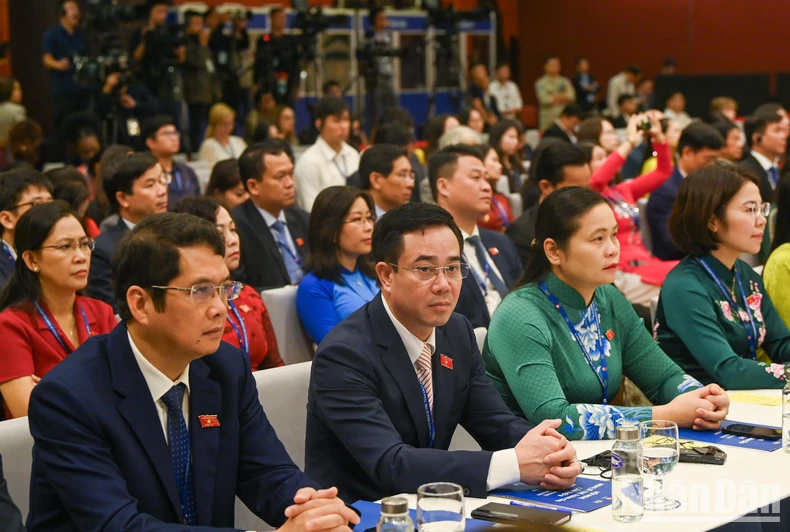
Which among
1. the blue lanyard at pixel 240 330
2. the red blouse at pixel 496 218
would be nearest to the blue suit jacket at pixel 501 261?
the blue lanyard at pixel 240 330

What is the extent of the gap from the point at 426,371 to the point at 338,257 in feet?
4.81

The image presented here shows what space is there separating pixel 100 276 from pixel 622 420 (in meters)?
2.31

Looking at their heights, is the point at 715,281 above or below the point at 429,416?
above

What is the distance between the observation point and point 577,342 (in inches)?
115

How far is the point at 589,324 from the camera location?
116 inches

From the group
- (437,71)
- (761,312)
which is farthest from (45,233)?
(437,71)

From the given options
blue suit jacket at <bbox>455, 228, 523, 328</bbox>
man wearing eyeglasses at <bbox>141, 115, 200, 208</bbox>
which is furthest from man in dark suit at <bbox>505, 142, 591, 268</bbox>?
man wearing eyeglasses at <bbox>141, 115, 200, 208</bbox>

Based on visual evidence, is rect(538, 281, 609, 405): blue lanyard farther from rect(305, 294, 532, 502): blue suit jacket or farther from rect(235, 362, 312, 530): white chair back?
rect(235, 362, 312, 530): white chair back

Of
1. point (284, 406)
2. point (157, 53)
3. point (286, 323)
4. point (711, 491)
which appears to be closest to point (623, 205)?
point (286, 323)

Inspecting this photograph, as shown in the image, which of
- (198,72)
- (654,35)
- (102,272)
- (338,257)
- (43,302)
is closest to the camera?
(43,302)

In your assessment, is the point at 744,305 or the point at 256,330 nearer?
the point at 744,305

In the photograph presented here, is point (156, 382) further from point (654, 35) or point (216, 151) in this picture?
point (654, 35)

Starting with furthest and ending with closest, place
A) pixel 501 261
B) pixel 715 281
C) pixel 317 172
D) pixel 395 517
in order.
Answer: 1. pixel 317 172
2. pixel 501 261
3. pixel 715 281
4. pixel 395 517

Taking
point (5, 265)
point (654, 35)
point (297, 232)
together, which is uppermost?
point (654, 35)
